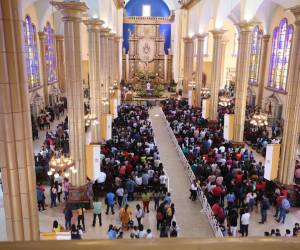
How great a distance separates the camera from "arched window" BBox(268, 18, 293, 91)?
84.5ft

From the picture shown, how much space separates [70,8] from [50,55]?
21082 mm

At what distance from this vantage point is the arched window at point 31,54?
24844mm

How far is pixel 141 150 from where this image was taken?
53.9 feet

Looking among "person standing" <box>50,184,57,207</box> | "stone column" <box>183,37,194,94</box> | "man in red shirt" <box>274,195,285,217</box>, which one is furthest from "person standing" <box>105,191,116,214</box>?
"stone column" <box>183,37,194,94</box>

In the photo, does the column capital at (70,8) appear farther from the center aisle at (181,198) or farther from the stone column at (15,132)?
the center aisle at (181,198)

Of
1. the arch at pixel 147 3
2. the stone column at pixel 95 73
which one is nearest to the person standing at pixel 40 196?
the stone column at pixel 95 73

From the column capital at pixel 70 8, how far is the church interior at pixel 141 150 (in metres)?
0.04

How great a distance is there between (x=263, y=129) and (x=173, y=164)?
784 centimetres

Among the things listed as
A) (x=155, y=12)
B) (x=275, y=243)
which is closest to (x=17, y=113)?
(x=275, y=243)

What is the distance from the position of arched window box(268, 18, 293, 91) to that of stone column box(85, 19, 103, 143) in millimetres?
15787

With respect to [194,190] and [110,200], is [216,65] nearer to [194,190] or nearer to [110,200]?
[194,190]

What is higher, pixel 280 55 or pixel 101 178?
pixel 280 55

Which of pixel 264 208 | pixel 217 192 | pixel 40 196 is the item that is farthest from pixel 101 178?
Result: pixel 264 208

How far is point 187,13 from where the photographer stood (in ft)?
113
